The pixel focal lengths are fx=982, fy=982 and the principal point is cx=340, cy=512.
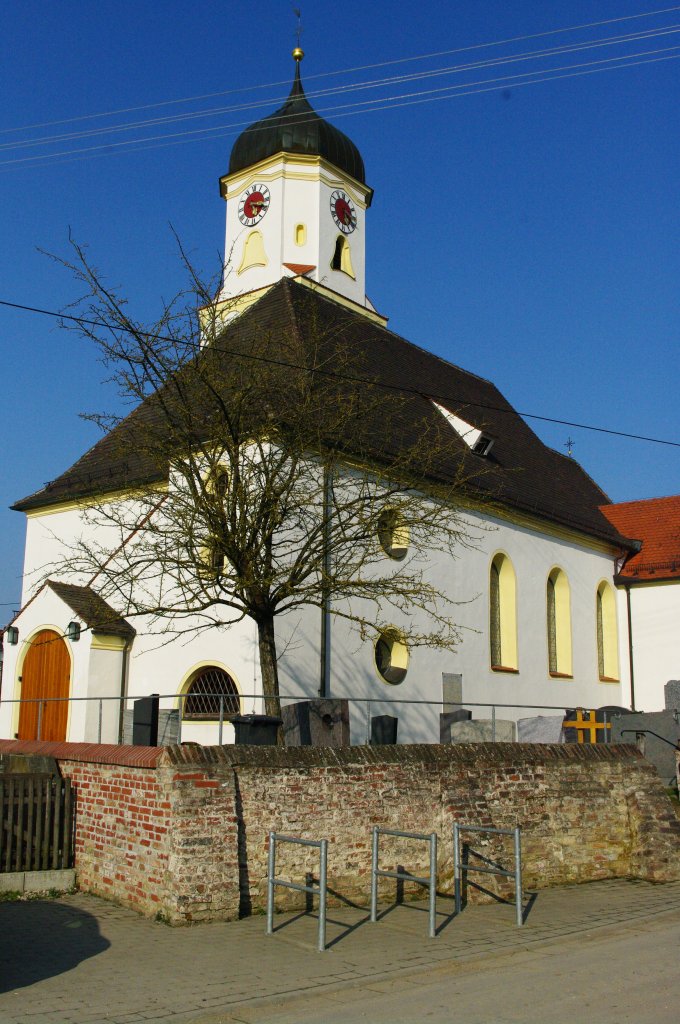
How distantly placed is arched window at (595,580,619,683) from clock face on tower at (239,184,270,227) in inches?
573

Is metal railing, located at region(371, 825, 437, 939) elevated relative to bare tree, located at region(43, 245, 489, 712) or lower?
lower

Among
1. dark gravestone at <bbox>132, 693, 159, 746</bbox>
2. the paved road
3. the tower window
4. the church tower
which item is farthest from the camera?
the tower window

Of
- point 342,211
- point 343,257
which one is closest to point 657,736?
point 343,257

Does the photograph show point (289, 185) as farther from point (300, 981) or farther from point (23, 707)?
point (300, 981)

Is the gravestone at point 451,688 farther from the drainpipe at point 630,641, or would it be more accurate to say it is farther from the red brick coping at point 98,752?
the red brick coping at point 98,752

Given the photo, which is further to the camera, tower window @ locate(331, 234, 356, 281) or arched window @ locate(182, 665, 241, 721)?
tower window @ locate(331, 234, 356, 281)

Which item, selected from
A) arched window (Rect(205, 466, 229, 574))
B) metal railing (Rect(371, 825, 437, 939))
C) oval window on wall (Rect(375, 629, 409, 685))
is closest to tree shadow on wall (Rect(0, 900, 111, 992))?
metal railing (Rect(371, 825, 437, 939))

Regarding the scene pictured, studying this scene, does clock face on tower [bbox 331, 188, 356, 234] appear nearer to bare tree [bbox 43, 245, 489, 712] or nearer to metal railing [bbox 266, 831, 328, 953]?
bare tree [bbox 43, 245, 489, 712]

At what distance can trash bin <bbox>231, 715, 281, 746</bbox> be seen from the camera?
37.5ft

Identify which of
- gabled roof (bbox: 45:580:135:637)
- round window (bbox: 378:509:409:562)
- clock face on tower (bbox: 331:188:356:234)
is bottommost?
gabled roof (bbox: 45:580:135:637)

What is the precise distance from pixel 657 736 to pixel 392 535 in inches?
238

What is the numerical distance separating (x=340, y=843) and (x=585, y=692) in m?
17.3

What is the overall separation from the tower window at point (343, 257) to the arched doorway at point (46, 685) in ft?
46.7

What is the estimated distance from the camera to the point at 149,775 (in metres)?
10.3
